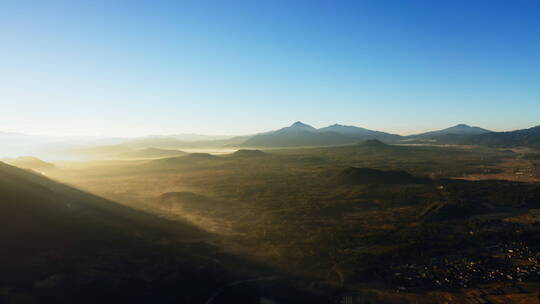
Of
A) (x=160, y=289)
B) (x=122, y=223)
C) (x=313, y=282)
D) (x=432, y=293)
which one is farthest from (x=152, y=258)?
(x=432, y=293)

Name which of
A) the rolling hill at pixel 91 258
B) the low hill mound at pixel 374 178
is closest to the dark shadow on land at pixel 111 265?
the rolling hill at pixel 91 258

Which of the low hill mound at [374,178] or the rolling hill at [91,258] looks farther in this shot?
the low hill mound at [374,178]

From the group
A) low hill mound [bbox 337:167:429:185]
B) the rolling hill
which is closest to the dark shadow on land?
the rolling hill

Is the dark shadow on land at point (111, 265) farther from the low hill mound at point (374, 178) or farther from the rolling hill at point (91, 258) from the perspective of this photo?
the low hill mound at point (374, 178)

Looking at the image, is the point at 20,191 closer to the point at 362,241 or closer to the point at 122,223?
the point at 122,223

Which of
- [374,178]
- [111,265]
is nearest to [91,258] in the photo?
[111,265]

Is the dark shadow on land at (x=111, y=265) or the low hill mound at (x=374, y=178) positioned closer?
the dark shadow on land at (x=111, y=265)

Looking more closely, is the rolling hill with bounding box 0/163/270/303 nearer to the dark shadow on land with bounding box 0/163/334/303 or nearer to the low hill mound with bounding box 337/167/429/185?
the dark shadow on land with bounding box 0/163/334/303

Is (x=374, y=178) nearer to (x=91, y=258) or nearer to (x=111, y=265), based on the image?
(x=111, y=265)

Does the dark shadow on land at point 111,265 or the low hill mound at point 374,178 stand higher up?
the low hill mound at point 374,178
